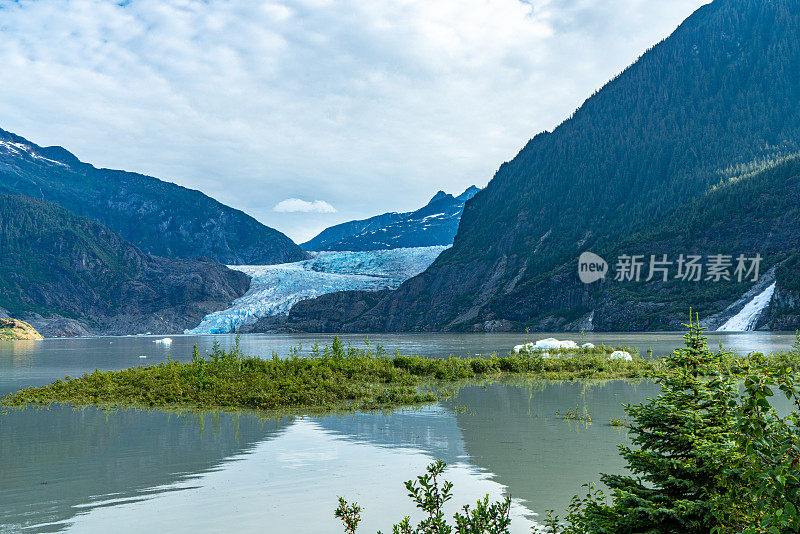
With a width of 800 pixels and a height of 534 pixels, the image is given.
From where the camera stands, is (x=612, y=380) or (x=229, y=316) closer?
(x=612, y=380)

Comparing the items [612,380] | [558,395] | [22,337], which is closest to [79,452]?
[558,395]

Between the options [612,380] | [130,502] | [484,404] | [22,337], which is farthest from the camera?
[22,337]

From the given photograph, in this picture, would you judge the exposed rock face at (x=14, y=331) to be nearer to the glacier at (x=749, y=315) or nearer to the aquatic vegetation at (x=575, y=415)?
the aquatic vegetation at (x=575, y=415)

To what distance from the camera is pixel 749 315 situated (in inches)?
4611

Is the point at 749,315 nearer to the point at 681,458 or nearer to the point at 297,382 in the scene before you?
the point at 297,382

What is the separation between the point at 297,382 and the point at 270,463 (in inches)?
454

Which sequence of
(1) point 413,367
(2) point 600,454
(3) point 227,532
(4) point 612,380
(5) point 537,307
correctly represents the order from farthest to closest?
(5) point 537,307, (1) point 413,367, (4) point 612,380, (2) point 600,454, (3) point 227,532

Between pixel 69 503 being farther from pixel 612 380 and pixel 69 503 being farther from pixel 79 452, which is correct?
pixel 612 380

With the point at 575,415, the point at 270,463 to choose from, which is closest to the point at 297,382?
the point at 270,463

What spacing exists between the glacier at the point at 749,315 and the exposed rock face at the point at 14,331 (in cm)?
15756

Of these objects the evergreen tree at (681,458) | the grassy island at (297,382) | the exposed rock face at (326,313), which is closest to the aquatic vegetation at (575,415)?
the grassy island at (297,382)

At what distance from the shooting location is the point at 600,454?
1445cm

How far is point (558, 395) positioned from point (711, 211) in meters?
152

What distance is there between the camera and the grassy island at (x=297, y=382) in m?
23.6
